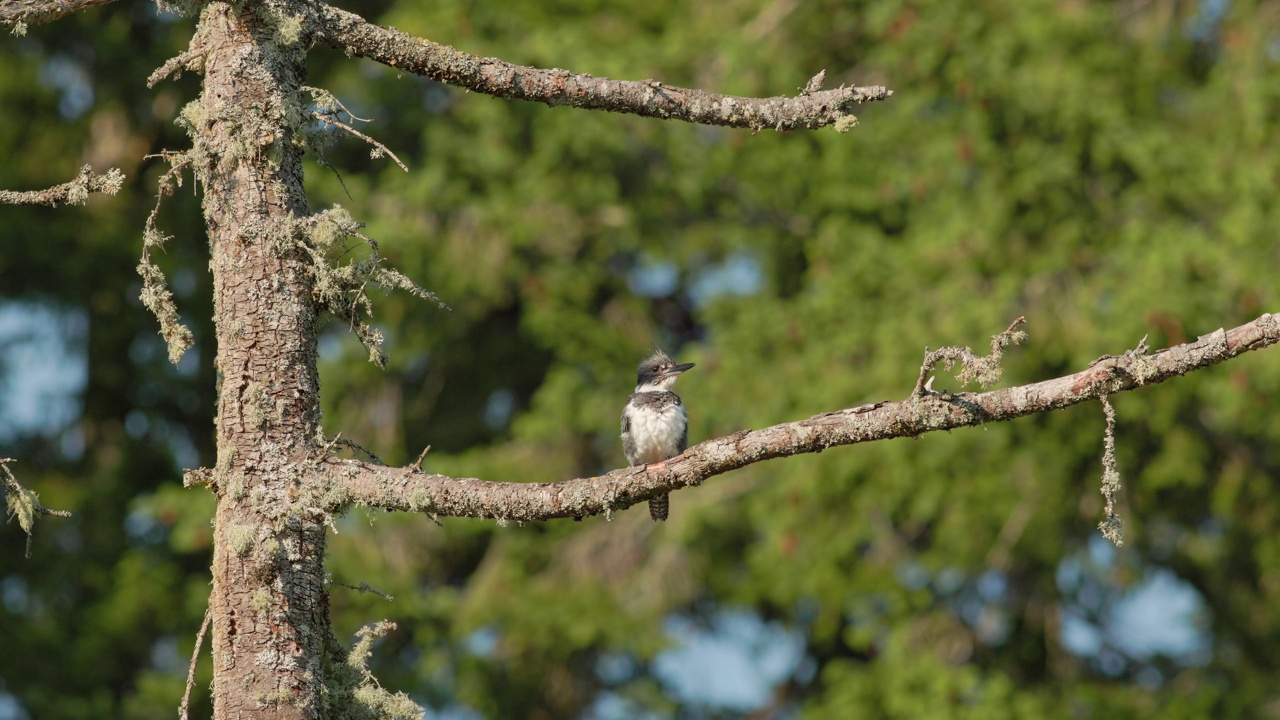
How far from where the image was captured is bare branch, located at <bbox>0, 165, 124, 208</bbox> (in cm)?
367

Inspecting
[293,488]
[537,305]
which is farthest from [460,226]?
[293,488]

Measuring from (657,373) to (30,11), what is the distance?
5201mm

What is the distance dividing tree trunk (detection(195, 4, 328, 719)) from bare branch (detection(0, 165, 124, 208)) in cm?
22

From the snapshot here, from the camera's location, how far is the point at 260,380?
375 centimetres

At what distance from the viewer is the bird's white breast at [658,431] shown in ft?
25.9

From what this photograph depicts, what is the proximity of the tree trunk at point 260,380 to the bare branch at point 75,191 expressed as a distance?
215mm

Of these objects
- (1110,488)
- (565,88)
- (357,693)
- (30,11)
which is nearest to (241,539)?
(357,693)

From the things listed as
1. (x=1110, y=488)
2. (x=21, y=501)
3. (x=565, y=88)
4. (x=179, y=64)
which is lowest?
(x=1110, y=488)

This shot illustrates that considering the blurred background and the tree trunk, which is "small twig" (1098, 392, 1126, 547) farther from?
the blurred background

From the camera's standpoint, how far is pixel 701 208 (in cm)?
1388

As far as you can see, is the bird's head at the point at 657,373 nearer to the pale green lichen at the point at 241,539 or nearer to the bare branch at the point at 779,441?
the bare branch at the point at 779,441

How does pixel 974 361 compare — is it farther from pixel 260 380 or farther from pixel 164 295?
pixel 164 295

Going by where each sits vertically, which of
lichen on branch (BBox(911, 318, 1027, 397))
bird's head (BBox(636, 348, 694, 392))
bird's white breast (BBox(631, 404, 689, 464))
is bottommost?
lichen on branch (BBox(911, 318, 1027, 397))

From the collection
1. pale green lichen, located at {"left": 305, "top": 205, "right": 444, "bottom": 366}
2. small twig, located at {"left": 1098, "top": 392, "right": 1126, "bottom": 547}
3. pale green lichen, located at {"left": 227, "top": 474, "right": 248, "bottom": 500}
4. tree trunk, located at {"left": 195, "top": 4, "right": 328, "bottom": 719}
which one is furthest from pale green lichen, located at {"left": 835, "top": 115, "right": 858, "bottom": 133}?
pale green lichen, located at {"left": 227, "top": 474, "right": 248, "bottom": 500}
